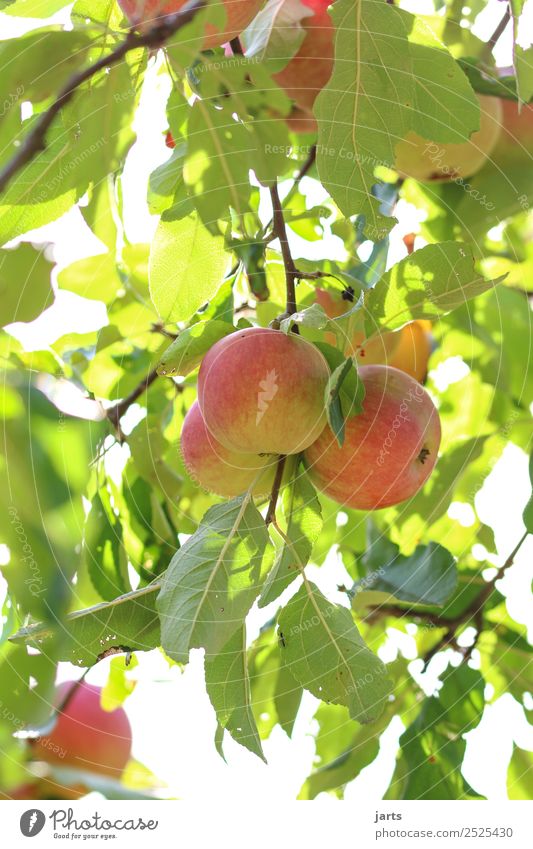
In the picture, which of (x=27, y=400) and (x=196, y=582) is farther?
(x=27, y=400)

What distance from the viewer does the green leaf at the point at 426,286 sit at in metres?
0.65

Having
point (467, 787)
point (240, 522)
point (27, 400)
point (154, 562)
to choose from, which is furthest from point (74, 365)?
point (467, 787)

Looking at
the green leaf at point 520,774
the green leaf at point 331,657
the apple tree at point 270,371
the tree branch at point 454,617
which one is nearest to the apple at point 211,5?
the apple tree at point 270,371

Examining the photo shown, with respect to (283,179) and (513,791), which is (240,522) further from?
(513,791)

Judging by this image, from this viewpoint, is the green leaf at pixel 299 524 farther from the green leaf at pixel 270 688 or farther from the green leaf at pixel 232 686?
the green leaf at pixel 270 688

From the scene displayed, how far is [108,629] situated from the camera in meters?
0.72

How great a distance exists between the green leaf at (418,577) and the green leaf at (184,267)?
1.16 feet

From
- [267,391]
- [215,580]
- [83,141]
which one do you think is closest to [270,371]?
[267,391]

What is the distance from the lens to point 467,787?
33.6 inches

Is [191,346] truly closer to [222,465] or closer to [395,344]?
[222,465]

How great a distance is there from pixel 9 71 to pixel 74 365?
30 cm

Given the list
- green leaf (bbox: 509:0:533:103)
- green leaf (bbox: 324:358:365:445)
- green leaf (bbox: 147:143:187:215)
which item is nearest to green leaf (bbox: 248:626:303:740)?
green leaf (bbox: 324:358:365:445)

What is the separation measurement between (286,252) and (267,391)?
0.14 metres

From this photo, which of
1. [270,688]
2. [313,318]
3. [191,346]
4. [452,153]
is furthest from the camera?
[270,688]
